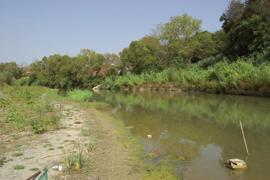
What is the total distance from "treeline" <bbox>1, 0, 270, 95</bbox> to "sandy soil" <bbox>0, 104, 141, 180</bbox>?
16.2 meters

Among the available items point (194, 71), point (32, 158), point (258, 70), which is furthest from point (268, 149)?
point (194, 71)

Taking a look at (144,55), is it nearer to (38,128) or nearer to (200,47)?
(200,47)

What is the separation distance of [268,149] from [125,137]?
421 cm

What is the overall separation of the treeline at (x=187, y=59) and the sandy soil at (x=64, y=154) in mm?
16209

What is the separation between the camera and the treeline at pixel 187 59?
82.2ft

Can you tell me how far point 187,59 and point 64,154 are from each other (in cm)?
3606

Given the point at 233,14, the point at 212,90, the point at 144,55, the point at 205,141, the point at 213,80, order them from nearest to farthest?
the point at 205,141
the point at 212,90
the point at 213,80
the point at 233,14
the point at 144,55

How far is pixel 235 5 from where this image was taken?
30.2m

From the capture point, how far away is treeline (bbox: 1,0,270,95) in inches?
987

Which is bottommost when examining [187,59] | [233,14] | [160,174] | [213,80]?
[160,174]

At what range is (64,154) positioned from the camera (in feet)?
21.6

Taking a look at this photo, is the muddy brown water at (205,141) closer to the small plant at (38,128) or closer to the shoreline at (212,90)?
the small plant at (38,128)

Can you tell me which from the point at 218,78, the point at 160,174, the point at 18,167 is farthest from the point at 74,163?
the point at 218,78

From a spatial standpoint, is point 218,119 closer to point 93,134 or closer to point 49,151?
point 93,134
